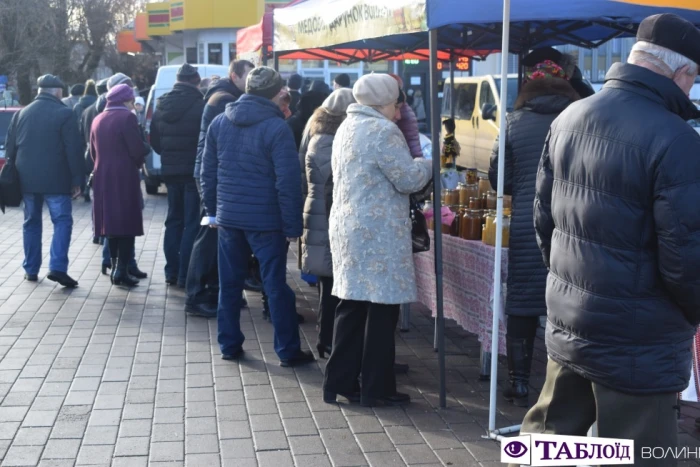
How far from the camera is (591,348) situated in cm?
323

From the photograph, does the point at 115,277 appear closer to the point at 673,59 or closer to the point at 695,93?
the point at 673,59

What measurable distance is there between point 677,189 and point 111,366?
14.6 ft

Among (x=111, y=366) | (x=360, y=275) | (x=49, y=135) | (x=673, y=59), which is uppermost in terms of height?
(x=673, y=59)

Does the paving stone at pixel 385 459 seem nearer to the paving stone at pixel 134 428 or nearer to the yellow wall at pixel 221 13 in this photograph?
the paving stone at pixel 134 428

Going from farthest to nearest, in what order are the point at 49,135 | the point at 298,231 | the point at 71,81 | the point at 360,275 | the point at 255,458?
the point at 71,81 < the point at 49,135 < the point at 298,231 < the point at 360,275 < the point at 255,458

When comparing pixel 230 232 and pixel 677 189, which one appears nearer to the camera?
pixel 677 189

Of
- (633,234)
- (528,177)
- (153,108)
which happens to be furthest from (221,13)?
(633,234)

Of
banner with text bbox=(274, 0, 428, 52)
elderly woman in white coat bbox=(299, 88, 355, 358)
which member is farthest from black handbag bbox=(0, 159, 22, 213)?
elderly woman in white coat bbox=(299, 88, 355, 358)

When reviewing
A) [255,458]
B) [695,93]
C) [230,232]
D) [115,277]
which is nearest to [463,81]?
[695,93]

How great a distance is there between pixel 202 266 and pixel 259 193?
188 centimetres

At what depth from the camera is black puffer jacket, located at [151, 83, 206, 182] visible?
8398 mm

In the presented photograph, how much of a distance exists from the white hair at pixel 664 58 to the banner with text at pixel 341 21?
6.54 feet

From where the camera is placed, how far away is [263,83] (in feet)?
20.4

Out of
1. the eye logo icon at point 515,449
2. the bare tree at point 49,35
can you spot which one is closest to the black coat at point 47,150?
the eye logo icon at point 515,449
